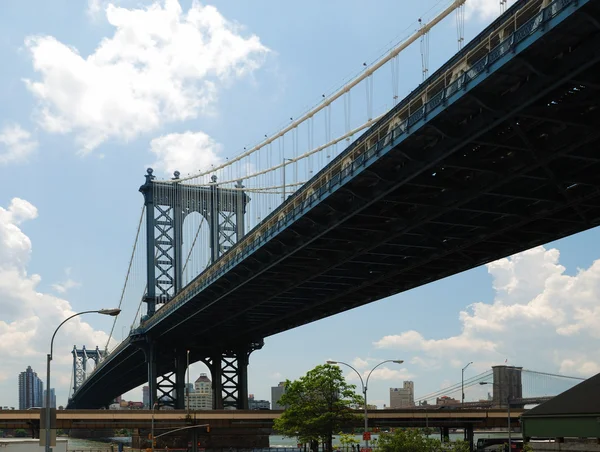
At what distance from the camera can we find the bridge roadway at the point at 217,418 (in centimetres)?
8712

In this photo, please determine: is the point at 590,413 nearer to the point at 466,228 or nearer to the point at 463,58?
the point at 463,58

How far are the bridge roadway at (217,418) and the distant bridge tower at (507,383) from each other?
4302 cm

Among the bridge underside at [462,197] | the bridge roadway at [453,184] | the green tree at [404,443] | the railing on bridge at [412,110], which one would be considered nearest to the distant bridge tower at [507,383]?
the bridge roadway at [453,184]

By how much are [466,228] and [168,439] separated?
51873mm

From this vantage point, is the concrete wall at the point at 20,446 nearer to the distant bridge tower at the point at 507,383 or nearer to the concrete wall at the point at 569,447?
the concrete wall at the point at 569,447

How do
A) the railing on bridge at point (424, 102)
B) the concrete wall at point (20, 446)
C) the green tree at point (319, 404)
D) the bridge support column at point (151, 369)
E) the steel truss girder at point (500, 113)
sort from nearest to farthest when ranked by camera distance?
the steel truss girder at point (500, 113), the railing on bridge at point (424, 102), the concrete wall at point (20, 446), the green tree at point (319, 404), the bridge support column at point (151, 369)

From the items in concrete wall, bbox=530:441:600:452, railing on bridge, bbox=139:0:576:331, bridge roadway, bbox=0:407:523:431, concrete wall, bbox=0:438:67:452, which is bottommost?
bridge roadway, bbox=0:407:523:431

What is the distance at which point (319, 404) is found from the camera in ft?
253

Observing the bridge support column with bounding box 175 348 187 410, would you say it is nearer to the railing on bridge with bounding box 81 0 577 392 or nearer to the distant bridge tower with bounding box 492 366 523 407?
the railing on bridge with bounding box 81 0 577 392

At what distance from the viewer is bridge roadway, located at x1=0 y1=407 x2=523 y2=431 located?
87.1 meters

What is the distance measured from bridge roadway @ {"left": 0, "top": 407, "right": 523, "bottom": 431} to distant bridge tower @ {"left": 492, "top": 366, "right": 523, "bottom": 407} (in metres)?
43.0

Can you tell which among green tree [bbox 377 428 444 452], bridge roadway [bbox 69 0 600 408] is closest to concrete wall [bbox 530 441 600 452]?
bridge roadway [bbox 69 0 600 408]

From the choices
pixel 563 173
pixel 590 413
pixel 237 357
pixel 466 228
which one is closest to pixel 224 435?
pixel 237 357

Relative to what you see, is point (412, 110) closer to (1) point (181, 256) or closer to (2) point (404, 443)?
(2) point (404, 443)
